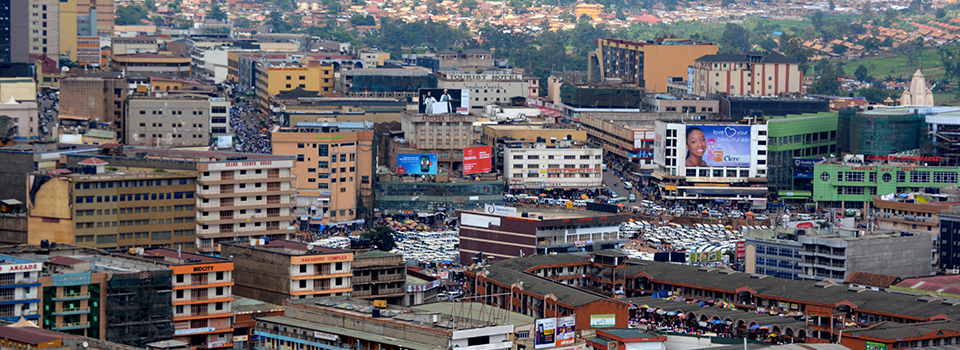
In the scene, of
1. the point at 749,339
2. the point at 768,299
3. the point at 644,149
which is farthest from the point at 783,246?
the point at 644,149

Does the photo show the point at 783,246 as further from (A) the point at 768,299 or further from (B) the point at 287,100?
(B) the point at 287,100

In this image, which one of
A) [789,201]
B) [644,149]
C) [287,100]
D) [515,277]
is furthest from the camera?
[287,100]

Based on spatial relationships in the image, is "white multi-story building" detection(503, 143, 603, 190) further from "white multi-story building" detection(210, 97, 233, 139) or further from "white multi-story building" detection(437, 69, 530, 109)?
"white multi-story building" detection(437, 69, 530, 109)

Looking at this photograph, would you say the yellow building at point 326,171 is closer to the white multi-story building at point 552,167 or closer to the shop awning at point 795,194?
the white multi-story building at point 552,167

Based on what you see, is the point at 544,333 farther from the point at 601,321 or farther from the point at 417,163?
the point at 417,163

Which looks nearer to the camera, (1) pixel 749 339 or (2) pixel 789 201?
(1) pixel 749 339

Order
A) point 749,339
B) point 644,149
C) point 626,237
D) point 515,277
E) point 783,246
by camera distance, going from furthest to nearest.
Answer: point 644,149
point 626,237
point 783,246
point 515,277
point 749,339

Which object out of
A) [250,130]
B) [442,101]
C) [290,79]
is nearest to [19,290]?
[442,101]

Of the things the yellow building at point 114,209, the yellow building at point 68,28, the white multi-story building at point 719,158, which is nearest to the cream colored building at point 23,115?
the yellow building at point 114,209
